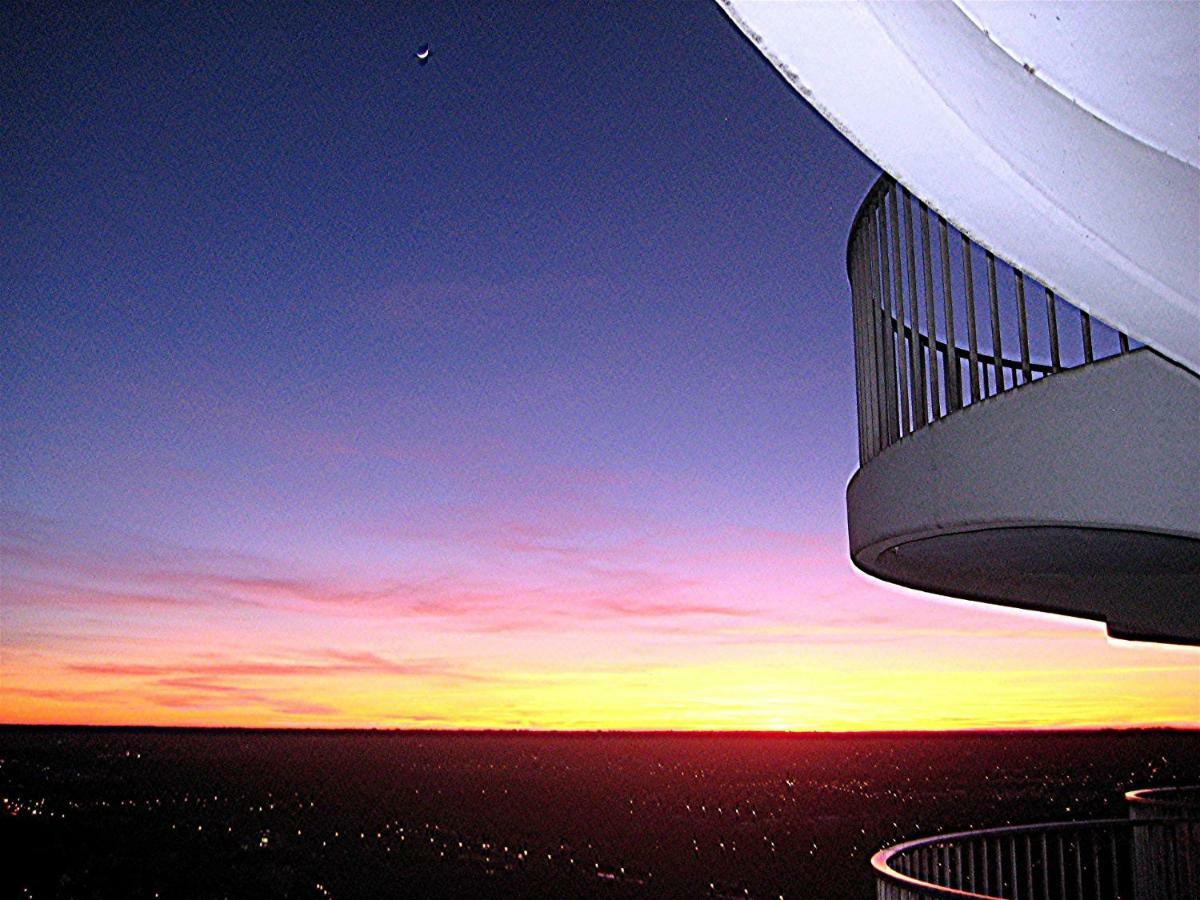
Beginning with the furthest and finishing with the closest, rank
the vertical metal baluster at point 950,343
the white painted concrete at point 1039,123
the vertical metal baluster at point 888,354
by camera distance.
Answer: the vertical metal baluster at point 888,354
the vertical metal baluster at point 950,343
the white painted concrete at point 1039,123

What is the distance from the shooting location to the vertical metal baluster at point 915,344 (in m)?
6.30

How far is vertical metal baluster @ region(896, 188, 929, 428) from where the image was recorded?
248 inches

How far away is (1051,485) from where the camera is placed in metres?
5.10

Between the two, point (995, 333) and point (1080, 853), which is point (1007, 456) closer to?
point (995, 333)

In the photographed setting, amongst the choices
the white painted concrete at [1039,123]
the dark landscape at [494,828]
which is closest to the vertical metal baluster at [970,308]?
the white painted concrete at [1039,123]

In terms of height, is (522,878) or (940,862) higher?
(940,862)

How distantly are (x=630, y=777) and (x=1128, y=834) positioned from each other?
163201mm

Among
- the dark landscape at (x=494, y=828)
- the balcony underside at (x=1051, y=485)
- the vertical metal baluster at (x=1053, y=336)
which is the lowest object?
the dark landscape at (x=494, y=828)

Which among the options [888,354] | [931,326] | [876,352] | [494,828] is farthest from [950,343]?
[494,828]

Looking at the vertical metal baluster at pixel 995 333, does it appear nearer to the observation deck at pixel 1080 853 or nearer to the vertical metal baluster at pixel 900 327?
the vertical metal baluster at pixel 900 327

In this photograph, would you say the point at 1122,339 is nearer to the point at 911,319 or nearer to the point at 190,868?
the point at 911,319

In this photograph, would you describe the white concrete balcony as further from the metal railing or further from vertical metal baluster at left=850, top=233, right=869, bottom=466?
the metal railing

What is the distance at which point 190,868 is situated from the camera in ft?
263

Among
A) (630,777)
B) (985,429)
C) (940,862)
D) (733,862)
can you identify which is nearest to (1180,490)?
(985,429)
